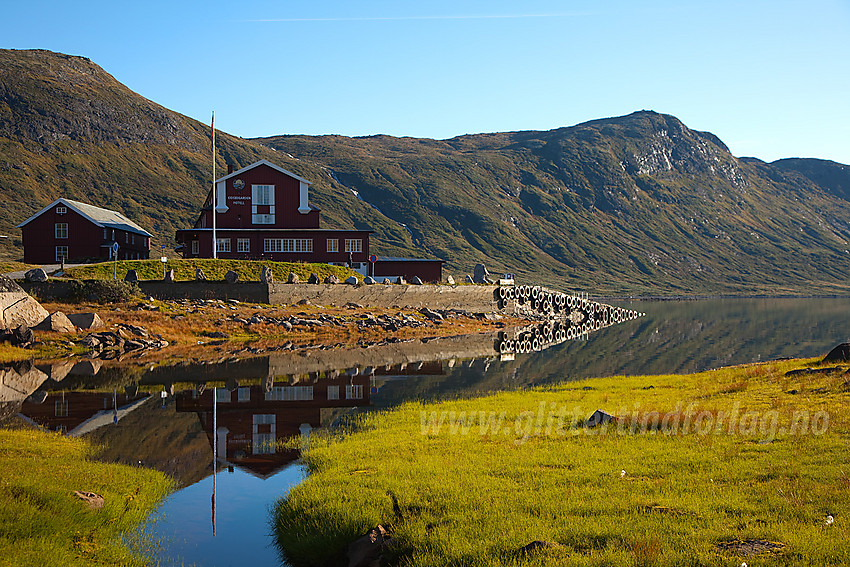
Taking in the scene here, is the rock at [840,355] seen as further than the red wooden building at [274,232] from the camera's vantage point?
No

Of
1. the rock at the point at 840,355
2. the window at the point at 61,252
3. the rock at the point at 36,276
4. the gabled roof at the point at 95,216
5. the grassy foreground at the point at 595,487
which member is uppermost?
the gabled roof at the point at 95,216

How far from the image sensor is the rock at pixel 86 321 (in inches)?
1686

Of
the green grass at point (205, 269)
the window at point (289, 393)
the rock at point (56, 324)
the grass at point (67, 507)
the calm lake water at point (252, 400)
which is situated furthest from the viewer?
the green grass at point (205, 269)

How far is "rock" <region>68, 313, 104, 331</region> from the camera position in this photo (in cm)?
4281

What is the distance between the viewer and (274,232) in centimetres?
8162

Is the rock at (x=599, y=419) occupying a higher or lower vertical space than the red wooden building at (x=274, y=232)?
lower

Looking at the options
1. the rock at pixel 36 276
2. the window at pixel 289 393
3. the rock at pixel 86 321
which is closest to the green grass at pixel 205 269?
the rock at pixel 36 276

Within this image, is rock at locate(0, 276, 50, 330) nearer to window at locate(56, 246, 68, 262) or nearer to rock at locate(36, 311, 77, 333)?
A: rock at locate(36, 311, 77, 333)

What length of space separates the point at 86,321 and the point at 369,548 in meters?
38.3

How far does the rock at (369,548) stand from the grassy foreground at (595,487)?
0.69ft

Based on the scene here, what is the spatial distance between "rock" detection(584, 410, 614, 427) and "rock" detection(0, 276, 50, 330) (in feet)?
112

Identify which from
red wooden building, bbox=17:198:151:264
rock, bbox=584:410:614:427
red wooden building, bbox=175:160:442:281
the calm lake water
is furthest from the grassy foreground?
red wooden building, bbox=17:198:151:264

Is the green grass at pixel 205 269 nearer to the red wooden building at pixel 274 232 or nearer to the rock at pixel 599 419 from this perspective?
the red wooden building at pixel 274 232

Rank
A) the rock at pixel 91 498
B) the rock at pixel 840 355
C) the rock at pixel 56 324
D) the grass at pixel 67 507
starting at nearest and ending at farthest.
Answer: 1. the grass at pixel 67 507
2. the rock at pixel 91 498
3. the rock at pixel 840 355
4. the rock at pixel 56 324
